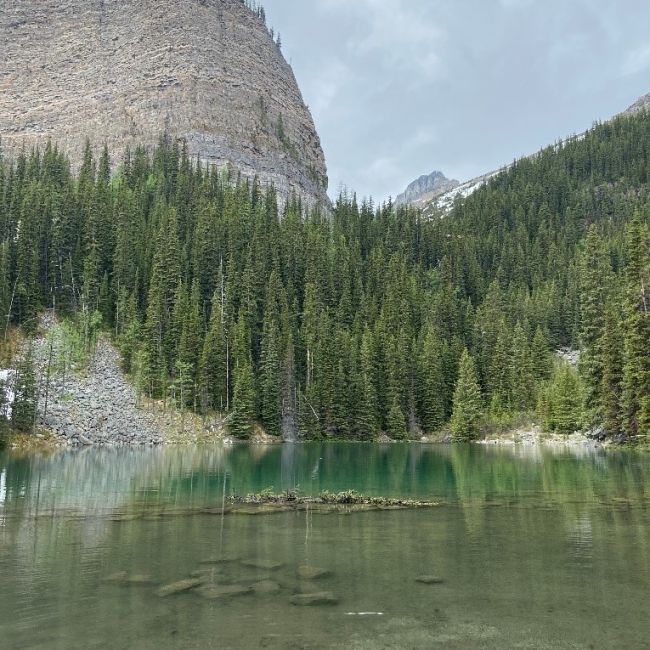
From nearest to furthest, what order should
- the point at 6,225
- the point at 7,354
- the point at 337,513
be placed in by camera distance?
the point at 337,513 < the point at 7,354 < the point at 6,225

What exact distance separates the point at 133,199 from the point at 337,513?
365ft

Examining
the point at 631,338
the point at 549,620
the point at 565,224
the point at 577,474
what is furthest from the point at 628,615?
the point at 565,224

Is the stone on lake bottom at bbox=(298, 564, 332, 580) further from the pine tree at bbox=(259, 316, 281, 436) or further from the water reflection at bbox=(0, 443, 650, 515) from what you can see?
the pine tree at bbox=(259, 316, 281, 436)

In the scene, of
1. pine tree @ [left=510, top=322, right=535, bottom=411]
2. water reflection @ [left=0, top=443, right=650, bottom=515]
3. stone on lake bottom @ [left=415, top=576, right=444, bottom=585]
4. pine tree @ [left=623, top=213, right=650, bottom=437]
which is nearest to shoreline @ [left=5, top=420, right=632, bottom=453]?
pine tree @ [left=623, top=213, right=650, bottom=437]

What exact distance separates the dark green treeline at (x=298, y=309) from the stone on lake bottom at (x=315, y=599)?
181 ft

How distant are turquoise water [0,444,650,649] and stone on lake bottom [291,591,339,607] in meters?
0.16

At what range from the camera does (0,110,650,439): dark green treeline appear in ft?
295

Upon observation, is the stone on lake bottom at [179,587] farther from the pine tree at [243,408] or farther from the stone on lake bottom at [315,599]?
the pine tree at [243,408]

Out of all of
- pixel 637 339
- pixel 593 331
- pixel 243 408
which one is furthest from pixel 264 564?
pixel 243 408

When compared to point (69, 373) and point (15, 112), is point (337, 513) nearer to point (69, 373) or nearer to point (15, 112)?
point (69, 373)

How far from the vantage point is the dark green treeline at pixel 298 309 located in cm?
9006

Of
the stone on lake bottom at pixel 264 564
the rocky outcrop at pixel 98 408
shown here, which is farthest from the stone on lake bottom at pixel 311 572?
the rocky outcrop at pixel 98 408

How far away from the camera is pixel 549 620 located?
12.2 m

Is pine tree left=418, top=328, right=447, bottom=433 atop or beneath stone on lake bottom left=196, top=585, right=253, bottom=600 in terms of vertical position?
atop
